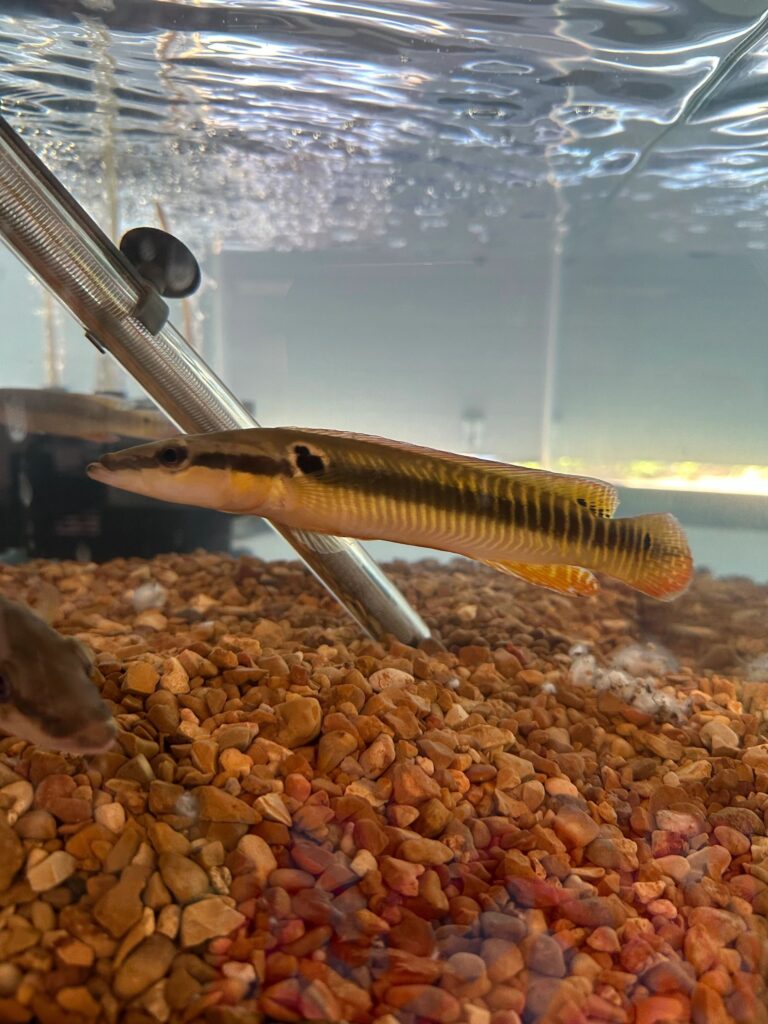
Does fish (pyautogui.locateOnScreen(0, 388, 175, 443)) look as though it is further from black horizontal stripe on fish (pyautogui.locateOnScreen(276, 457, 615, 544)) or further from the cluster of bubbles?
the cluster of bubbles

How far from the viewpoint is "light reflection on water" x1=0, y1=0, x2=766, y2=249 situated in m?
3.79

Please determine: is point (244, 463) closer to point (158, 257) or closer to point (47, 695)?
point (47, 695)

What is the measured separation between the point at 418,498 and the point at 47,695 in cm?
114

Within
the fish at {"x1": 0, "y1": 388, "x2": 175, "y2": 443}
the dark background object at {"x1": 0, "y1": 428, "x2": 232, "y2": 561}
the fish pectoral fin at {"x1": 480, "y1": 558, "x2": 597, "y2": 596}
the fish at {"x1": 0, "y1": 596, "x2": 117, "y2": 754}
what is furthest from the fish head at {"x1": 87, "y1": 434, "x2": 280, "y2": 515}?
the dark background object at {"x1": 0, "y1": 428, "x2": 232, "y2": 561}

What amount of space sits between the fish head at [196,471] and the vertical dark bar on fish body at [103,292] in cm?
57

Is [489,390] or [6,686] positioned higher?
[489,390]

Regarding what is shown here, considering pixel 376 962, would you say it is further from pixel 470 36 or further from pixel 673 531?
pixel 470 36

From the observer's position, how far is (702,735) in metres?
2.85

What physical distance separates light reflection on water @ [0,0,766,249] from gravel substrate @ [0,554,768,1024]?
130 inches

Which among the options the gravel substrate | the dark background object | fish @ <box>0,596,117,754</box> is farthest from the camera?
the dark background object

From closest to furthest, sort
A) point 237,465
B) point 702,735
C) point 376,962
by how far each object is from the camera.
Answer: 1. point 376,962
2. point 237,465
3. point 702,735

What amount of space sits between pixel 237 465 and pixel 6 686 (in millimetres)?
830

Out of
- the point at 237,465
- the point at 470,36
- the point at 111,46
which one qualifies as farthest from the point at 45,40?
the point at 237,465

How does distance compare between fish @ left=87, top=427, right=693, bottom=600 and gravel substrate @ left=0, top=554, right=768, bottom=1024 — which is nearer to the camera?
gravel substrate @ left=0, top=554, right=768, bottom=1024
